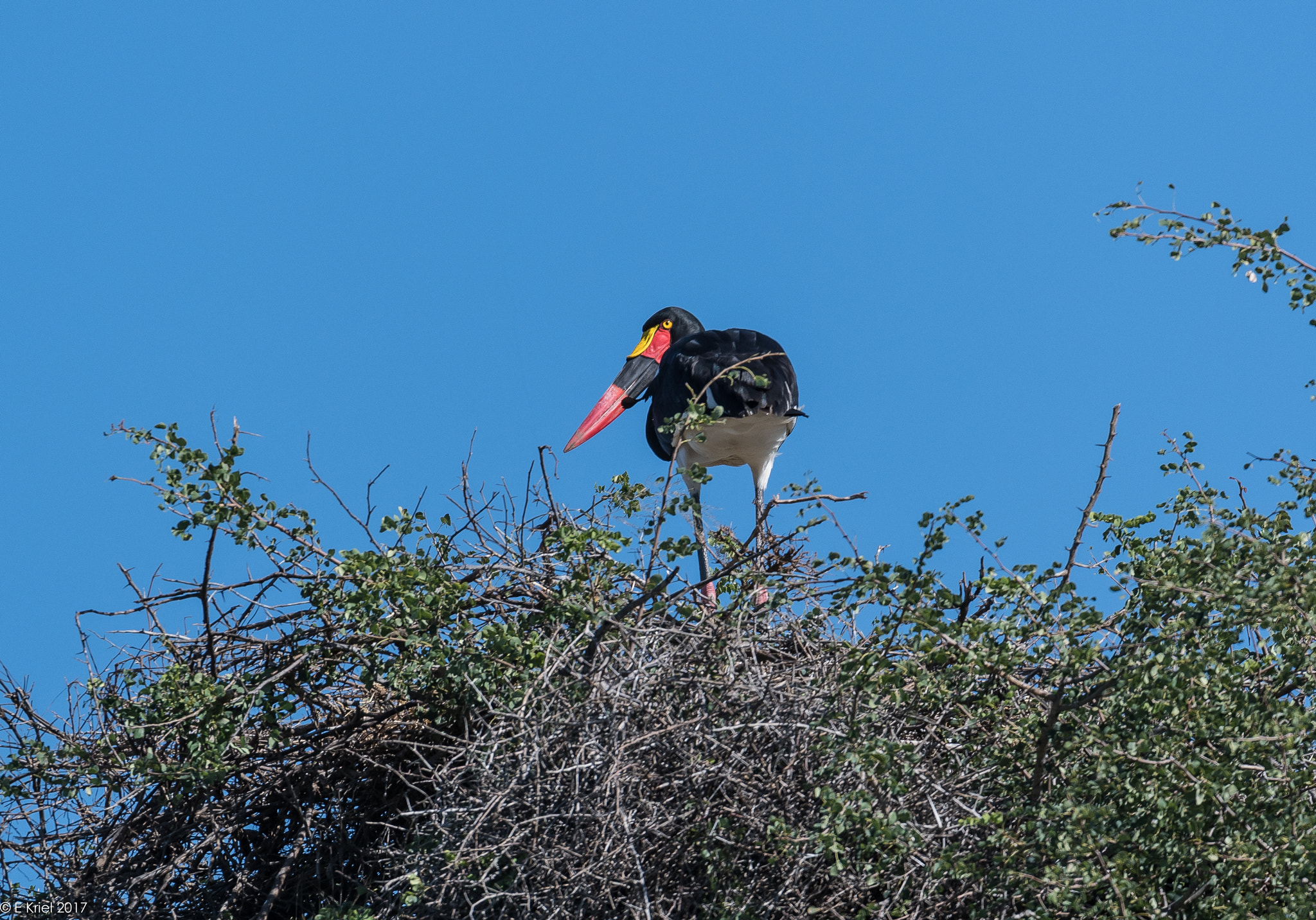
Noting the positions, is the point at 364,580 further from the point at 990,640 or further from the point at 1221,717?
the point at 1221,717

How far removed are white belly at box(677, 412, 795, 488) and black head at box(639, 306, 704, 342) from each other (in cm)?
126

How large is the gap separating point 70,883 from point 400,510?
1688 mm

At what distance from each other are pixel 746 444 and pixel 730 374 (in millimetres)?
807

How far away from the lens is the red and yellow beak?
27.0 ft

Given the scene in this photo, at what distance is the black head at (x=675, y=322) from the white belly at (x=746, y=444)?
1260 millimetres

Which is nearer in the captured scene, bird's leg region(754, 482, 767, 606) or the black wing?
bird's leg region(754, 482, 767, 606)

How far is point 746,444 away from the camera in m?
7.11

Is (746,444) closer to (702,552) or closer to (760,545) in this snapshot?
(702,552)

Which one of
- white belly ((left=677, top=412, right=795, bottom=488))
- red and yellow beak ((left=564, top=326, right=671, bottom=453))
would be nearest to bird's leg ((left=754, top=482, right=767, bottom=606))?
white belly ((left=677, top=412, right=795, bottom=488))

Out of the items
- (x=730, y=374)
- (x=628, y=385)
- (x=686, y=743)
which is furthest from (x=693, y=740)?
(x=628, y=385)

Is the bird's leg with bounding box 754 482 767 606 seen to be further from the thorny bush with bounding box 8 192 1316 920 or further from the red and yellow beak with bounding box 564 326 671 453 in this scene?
the red and yellow beak with bounding box 564 326 671 453

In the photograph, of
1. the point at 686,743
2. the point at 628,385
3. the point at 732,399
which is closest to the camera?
the point at 686,743

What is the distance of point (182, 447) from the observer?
163 inches

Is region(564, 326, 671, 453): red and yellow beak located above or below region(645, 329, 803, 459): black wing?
above
